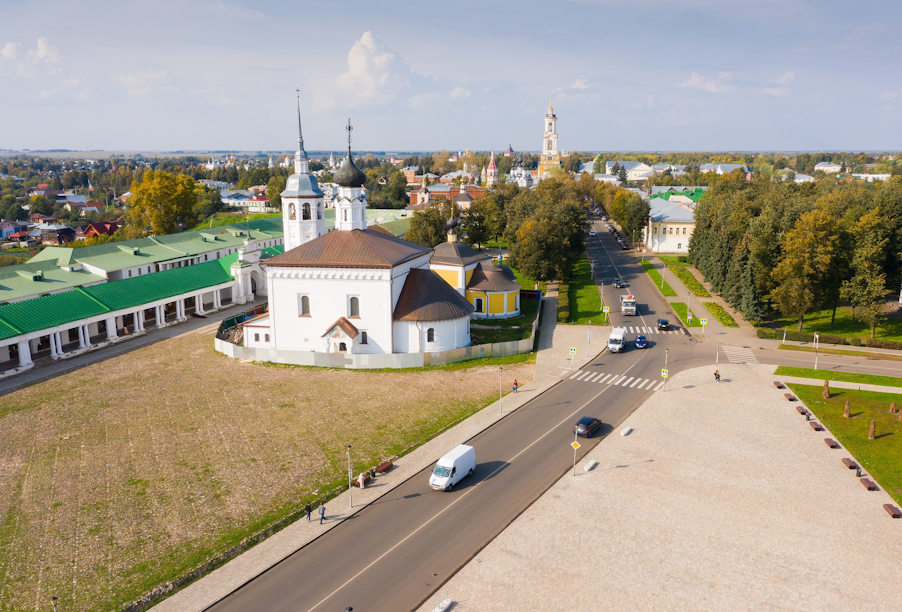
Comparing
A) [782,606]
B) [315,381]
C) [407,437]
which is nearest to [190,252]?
[315,381]

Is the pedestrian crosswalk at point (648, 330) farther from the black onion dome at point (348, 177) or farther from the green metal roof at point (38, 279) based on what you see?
the green metal roof at point (38, 279)

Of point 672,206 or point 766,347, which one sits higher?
point 672,206

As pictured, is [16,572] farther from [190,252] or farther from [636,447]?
[190,252]

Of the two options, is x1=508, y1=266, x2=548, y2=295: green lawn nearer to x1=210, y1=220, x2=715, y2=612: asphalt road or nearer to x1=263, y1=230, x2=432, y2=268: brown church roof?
x1=263, y1=230, x2=432, y2=268: brown church roof

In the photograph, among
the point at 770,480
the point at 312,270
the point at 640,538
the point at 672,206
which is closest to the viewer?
the point at 640,538

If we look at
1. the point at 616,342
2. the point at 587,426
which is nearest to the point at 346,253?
the point at 616,342

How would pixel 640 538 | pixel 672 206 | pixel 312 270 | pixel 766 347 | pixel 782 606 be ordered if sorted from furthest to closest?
pixel 672 206
pixel 766 347
pixel 312 270
pixel 640 538
pixel 782 606

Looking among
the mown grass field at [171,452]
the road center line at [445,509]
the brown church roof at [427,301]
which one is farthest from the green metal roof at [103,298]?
the road center line at [445,509]
